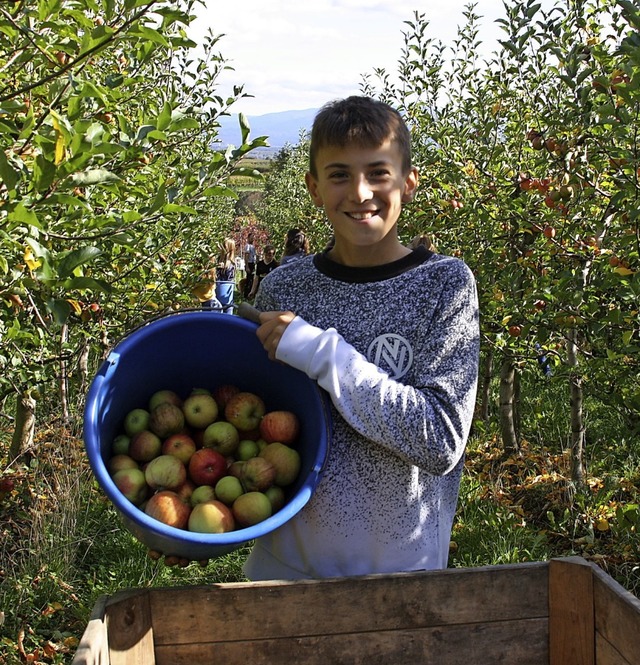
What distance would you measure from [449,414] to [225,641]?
0.55 m

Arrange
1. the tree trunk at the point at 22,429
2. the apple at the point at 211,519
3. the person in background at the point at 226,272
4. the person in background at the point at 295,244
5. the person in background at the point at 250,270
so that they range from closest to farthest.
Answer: the apple at the point at 211,519 < the tree trunk at the point at 22,429 < the person in background at the point at 295,244 < the person in background at the point at 226,272 < the person in background at the point at 250,270

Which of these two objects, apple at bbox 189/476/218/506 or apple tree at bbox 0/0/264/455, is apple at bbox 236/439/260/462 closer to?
apple at bbox 189/476/218/506

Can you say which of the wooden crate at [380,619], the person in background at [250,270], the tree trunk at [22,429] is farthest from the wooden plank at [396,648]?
the person in background at [250,270]

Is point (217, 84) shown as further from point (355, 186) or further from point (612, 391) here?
point (355, 186)

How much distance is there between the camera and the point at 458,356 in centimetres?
134

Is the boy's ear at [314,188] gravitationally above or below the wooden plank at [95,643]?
above

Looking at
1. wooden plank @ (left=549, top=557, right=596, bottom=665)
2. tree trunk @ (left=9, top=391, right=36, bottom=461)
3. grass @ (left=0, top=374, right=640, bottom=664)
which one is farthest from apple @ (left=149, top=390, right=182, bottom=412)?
tree trunk @ (left=9, top=391, right=36, bottom=461)

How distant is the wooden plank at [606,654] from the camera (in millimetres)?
1302

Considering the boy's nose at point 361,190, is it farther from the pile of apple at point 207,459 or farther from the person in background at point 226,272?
the person in background at point 226,272

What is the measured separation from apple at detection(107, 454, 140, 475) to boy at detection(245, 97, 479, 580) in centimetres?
31

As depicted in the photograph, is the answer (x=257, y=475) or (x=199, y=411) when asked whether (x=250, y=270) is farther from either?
(x=257, y=475)

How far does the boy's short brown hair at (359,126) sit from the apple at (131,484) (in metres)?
0.67

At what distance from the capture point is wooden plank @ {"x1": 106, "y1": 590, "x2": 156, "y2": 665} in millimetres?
1290

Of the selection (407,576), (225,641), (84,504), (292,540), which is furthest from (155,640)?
(84,504)
